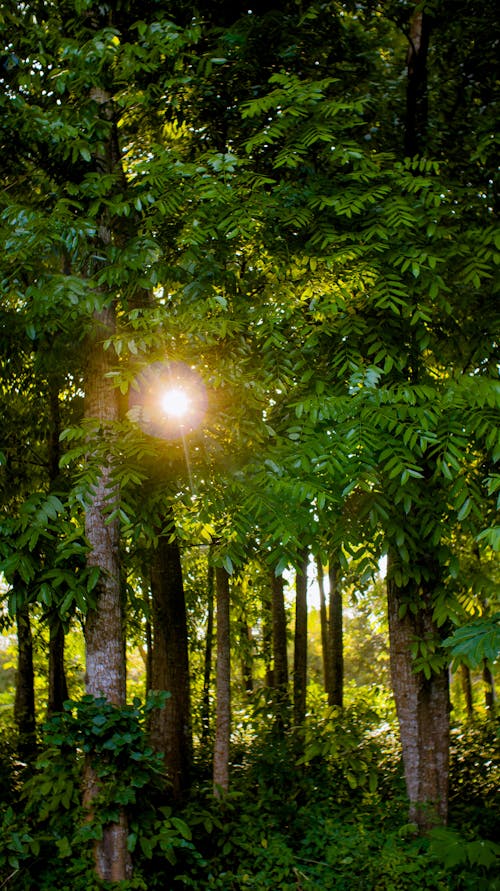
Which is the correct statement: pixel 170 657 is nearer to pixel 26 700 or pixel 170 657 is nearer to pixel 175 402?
pixel 26 700

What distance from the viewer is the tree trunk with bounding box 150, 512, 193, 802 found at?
Answer: 7.07 m

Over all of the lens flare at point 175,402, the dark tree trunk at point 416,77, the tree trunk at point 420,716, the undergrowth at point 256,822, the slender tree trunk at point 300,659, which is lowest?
the undergrowth at point 256,822

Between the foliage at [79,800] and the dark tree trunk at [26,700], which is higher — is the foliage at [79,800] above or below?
below

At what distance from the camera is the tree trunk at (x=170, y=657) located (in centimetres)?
707

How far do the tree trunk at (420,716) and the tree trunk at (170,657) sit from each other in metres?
2.22

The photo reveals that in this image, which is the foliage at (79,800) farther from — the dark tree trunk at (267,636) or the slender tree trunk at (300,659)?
the dark tree trunk at (267,636)

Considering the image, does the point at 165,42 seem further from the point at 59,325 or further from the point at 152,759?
the point at 152,759

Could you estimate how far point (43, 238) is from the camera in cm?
465

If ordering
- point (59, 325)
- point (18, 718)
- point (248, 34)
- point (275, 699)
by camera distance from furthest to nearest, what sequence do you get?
point (18, 718)
point (275, 699)
point (248, 34)
point (59, 325)

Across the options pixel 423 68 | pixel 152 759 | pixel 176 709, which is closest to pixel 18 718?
pixel 176 709

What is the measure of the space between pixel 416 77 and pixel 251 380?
3.28 m

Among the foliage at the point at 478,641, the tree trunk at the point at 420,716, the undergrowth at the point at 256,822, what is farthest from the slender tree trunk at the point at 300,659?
the foliage at the point at 478,641

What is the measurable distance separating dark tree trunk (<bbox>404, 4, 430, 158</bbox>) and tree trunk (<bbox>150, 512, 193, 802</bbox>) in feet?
14.1

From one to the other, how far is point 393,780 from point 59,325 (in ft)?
17.8
